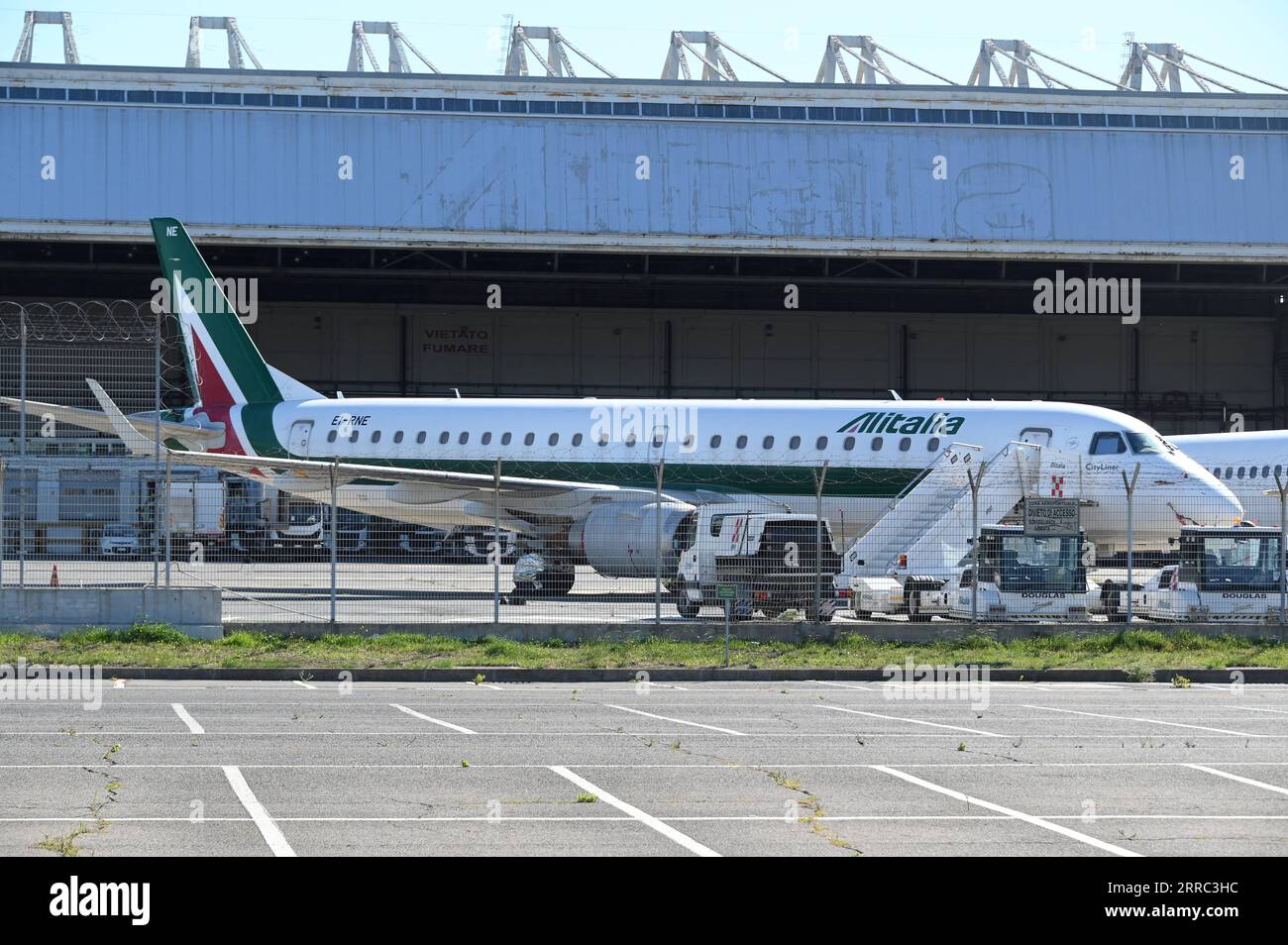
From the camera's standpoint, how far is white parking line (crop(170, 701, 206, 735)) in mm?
14203

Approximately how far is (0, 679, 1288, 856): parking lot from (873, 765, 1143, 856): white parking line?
28mm

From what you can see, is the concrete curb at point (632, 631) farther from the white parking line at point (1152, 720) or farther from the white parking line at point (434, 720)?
the white parking line at point (1152, 720)

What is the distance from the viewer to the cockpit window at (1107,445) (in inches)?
1281

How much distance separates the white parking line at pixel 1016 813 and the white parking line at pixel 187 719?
19.7ft

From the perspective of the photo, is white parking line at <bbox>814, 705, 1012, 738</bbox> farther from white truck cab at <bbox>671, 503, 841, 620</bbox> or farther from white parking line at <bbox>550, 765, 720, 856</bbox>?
white truck cab at <bbox>671, 503, 841, 620</bbox>

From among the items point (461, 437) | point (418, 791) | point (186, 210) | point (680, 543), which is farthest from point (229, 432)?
point (418, 791)

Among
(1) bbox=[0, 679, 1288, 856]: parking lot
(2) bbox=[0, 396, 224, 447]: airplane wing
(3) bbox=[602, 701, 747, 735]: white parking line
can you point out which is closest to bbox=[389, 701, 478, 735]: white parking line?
(1) bbox=[0, 679, 1288, 856]: parking lot

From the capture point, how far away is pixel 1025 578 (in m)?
24.9

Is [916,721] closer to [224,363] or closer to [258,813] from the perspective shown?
[258,813]

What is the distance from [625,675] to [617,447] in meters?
→ 17.2

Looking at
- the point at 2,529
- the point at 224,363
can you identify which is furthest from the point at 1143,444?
the point at 224,363

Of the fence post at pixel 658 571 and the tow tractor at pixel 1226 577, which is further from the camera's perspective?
the tow tractor at pixel 1226 577

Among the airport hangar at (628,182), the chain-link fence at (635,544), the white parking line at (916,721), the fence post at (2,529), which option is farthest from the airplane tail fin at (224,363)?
the white parking line at (916,721)
